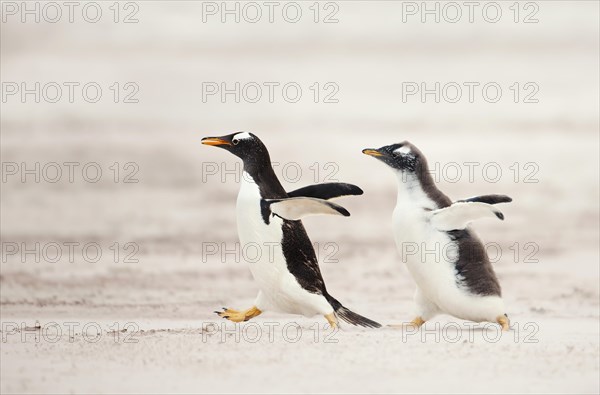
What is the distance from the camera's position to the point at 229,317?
5.91 metres

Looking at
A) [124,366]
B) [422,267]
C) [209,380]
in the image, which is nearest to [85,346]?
[124,366]

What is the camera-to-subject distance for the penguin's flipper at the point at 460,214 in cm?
534

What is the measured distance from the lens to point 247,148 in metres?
5.67

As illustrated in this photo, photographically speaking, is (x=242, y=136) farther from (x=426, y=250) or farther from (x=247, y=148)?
(x=426, y=250)

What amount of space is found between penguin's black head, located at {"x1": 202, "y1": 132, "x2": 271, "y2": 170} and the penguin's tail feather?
2.50 ft

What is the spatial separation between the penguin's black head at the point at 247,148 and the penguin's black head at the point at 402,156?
1.69ft

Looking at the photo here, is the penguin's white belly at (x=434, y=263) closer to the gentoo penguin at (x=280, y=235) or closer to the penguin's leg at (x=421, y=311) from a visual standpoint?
the penguin's leg at (x=421, y=311)

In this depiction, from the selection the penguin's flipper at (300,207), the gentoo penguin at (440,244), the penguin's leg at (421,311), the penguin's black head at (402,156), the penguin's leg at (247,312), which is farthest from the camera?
the penguin's leg at (247,312)

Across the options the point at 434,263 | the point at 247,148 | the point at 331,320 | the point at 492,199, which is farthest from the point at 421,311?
the point at 247,148

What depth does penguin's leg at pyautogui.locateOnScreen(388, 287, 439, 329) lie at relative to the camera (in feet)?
18.7

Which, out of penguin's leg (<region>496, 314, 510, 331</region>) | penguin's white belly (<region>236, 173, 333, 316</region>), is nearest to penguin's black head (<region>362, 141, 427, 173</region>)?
penguin's white belly (<region>236, 173, 333, 316</region>)

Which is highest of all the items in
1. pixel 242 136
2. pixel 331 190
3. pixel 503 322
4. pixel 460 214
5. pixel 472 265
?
pixel 242 136

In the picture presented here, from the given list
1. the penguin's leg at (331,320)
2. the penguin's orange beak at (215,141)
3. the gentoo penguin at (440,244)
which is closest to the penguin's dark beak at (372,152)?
the gentoo penguin at (440,244)

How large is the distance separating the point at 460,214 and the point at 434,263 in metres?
0.28
